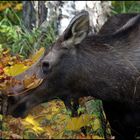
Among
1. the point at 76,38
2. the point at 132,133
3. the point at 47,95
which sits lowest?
the point at 132,133

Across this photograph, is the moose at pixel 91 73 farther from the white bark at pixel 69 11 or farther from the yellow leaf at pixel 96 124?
the white bark at pixel 69 11

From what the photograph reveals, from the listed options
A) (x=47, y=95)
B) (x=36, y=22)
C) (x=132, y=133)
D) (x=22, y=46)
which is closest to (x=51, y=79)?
(x=47, y=95)

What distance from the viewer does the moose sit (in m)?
7.02

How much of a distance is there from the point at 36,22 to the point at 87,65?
3.89 metres

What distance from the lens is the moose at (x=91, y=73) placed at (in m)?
7.02

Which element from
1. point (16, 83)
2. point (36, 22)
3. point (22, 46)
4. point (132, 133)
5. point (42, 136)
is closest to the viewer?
point (42, 136)

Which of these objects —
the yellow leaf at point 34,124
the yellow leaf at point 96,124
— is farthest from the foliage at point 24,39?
the yellow leaf at point 34,124

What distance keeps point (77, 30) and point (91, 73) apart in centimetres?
42

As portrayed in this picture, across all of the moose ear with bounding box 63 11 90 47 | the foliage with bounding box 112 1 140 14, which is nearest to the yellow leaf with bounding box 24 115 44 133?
the moose ear with bounding box 63 11 90 47

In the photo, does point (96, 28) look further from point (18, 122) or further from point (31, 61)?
point (18, 122)

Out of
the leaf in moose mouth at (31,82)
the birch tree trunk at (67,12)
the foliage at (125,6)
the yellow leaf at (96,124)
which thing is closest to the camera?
the leaf in moose mouth at (31,82)

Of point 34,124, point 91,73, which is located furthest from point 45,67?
point 34,124

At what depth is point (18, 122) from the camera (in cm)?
621

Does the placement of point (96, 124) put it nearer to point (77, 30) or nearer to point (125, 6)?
point (77, 30)
